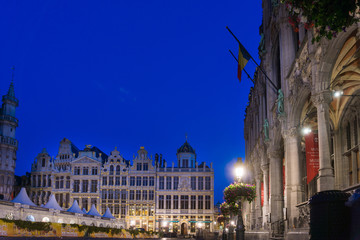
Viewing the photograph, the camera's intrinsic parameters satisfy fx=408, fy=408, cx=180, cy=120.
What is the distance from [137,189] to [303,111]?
201 ft

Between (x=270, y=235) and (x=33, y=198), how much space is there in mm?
70600

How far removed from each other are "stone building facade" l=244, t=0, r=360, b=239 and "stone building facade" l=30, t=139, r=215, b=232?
49.7 metres

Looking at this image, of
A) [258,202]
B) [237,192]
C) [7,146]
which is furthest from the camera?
[7,146]

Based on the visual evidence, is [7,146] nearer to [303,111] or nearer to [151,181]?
[151,181]

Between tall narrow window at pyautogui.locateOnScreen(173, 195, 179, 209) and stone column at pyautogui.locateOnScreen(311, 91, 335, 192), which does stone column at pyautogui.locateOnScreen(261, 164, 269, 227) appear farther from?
tall narrow window at pyautogui.locateOnScreen(173, 195, 179, 209)

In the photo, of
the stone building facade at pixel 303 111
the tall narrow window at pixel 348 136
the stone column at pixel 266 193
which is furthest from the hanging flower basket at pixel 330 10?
the stone column at pixel 266 193

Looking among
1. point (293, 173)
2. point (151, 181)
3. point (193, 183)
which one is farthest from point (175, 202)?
point (293, 173)

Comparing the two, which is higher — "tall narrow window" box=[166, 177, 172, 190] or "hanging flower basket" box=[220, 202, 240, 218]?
"tall narrow window" box=[166, 177, 172, 190]

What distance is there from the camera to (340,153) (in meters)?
23.2

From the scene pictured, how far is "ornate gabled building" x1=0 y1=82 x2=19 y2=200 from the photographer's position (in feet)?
248

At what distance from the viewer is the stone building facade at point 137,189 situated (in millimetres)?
78625

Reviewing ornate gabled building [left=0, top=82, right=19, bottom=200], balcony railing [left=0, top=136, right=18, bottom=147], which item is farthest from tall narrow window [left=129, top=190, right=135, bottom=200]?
balcony railing [left=0, top=136, right=18, bottom=147]

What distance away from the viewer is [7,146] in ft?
254

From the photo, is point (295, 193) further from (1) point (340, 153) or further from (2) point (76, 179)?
(2) point (76, 179)
